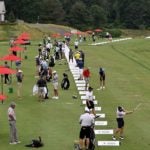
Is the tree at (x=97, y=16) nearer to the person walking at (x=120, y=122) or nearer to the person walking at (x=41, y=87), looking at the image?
the person walking at (x=41, y=87)

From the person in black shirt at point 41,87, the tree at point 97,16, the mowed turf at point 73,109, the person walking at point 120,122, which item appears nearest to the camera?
the person walking at point 120,122

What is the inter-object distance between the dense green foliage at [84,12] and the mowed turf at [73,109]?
3415 inches

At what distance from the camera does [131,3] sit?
575 feet

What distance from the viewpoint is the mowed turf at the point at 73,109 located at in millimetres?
28822

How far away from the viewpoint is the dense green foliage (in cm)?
15238

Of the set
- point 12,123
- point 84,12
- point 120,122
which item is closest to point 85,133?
point 120,122

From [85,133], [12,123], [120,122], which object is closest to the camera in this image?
[85,133]

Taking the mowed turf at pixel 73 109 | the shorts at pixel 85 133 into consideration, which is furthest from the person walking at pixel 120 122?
the shorts at pixel 85 133

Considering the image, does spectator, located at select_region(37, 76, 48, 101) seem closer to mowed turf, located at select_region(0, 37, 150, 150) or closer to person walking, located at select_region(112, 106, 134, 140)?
mowed turf, located at select_region(0, 37, 150, 150)

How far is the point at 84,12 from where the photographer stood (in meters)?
158

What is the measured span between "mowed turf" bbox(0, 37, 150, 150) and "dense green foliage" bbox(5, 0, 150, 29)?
8674 cm

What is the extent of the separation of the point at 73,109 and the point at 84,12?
12344cm

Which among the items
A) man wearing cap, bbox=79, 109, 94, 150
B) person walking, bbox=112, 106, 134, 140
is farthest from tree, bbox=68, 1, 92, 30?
man wearing cap, bbox=79, 109, 94, 150

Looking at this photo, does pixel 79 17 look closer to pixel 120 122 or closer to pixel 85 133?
pixel 120 122
